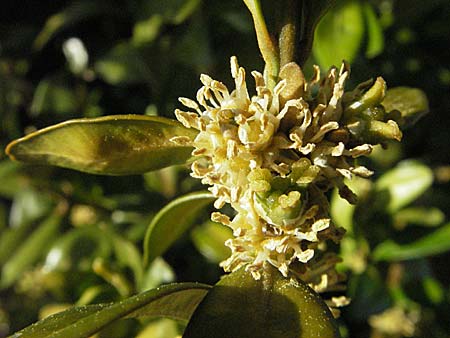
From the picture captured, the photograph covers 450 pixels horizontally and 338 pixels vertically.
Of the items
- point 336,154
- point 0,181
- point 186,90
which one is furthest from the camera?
point 0,181

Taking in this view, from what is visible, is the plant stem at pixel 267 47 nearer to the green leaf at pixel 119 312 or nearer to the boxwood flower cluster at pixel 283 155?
the boxwood flower cluster at pixel 283 155

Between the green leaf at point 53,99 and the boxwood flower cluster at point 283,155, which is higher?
the boxwood flower cluster at point 283,155

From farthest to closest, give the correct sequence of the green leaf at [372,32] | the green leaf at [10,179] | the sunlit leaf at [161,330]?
1. the green leaf at [10,179]
2. the green leaf at [372,32]
3. the sunlit leaf at [161,330]

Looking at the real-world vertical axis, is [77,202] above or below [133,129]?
below

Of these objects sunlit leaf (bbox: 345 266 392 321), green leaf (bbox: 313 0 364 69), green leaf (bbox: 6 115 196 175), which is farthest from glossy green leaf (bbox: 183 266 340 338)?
sunlit leaf (bbox: 345 266 392 321)

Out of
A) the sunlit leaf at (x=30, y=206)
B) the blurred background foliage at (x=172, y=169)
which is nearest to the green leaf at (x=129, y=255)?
the blurred background foliage at (x=172, y=169)

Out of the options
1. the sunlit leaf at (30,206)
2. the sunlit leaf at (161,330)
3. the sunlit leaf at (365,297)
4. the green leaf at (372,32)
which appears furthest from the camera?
the sunlit leaf at (30,206)

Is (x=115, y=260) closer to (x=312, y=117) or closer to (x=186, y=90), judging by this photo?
(x=186, y=90)

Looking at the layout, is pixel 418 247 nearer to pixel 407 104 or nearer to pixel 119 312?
pixel 407 104

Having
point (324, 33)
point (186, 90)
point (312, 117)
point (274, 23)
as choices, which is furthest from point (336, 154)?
point (186, 90)
